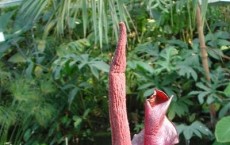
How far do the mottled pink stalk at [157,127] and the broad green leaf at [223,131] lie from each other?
1830mm

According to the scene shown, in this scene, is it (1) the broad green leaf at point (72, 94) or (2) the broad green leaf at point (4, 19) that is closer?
(1) the broad green leaf at point (72, 94)

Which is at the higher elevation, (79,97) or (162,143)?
(162,143)

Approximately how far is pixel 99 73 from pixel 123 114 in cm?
271

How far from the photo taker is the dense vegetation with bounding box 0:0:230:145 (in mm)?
3146

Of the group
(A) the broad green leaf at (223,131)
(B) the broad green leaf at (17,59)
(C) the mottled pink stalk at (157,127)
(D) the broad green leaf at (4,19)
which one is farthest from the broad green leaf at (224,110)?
(C) the mottled pink stalk at (157,127)

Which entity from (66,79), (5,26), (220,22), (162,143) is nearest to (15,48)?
(5,26)

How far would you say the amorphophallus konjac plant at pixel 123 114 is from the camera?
2.02 feet

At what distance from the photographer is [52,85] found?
3.47 meters

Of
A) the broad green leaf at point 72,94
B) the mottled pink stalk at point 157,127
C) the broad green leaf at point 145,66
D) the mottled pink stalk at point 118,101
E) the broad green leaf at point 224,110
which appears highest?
the mottled pink stalk at point 118,101

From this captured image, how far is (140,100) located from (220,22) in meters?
0.67

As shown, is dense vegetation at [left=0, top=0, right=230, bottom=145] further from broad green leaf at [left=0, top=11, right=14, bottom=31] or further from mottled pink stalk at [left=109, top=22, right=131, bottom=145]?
mottled pink stalk at [left=109, top=22, right=131, bottom=145]

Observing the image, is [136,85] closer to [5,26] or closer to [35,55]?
[35,55]

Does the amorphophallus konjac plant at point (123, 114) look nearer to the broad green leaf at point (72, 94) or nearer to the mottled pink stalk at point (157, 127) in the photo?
the mottled pink stalk at point (157, 127)

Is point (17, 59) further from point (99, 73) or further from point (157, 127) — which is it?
point (157, 127)
